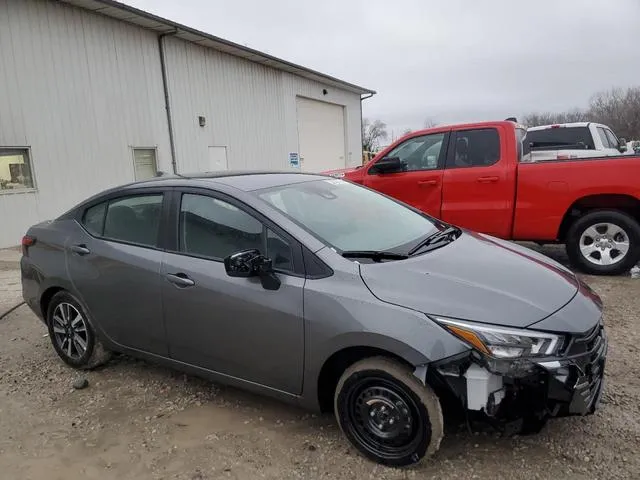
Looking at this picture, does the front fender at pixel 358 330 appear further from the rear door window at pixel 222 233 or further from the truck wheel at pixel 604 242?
the truck wheel at pixel 604 242

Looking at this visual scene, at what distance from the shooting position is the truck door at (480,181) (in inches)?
239

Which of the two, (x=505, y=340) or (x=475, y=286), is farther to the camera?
(x=475, y=286)

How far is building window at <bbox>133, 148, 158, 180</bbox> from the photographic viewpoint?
511 inches

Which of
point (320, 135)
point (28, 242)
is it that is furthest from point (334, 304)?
point (320, 135)

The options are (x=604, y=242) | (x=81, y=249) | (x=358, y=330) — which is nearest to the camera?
(x=358, y=330)

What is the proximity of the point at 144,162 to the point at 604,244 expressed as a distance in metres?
11.1

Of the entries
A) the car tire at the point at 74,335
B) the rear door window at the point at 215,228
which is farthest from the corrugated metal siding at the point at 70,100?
the rear door window at the point at 215,228

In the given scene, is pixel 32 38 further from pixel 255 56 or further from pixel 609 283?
pixel 609 283

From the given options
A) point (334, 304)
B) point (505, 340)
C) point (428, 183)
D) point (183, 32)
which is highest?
point (183, 32)

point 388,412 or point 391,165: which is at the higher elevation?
point 391,165

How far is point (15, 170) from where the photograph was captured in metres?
10.5

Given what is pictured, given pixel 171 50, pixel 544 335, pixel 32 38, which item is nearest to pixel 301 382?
pixel 544 335

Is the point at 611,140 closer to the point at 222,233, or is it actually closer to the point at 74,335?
the point at 222,233

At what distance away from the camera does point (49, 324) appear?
13.5ft
